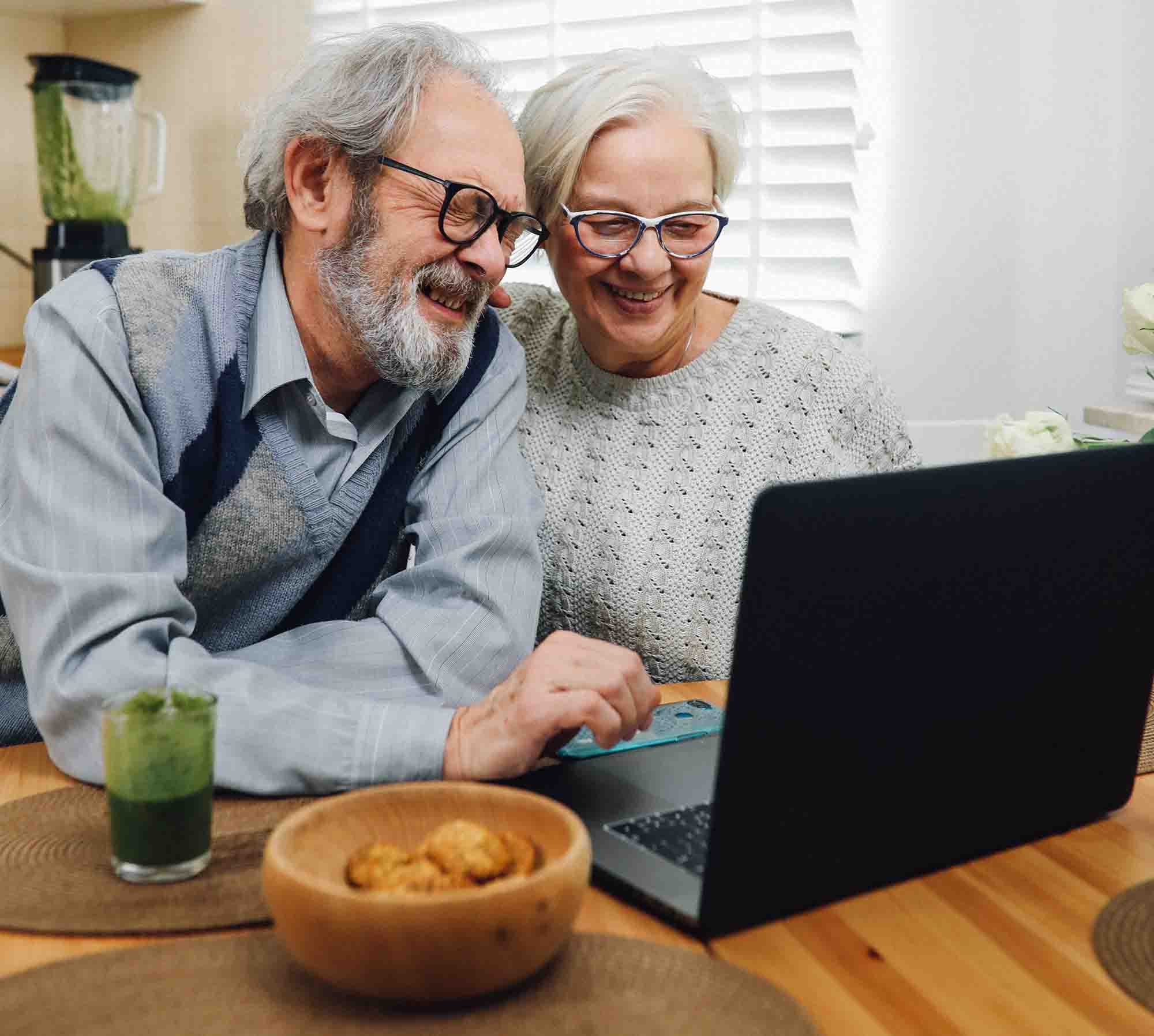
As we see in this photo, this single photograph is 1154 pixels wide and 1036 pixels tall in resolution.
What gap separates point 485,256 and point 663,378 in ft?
1.13

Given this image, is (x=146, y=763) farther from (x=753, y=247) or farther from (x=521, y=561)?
(x=753, y=247)

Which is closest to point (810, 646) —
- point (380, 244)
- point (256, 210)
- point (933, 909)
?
point (933, 909)

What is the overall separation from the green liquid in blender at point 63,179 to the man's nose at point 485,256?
1.54 metres

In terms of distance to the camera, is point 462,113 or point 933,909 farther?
point 462,113

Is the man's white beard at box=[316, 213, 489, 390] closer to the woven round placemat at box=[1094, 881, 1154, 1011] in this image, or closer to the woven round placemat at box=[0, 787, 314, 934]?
the woven round placemat at box=[0, 787, 314, 934]

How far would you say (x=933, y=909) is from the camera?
76 cm

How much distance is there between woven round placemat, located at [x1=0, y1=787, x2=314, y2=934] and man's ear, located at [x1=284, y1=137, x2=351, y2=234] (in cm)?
66

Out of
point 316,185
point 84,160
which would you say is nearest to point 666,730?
point 316,185

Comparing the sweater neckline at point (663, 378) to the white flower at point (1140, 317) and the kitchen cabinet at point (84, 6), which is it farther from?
the kitchen cabinet at point (84, 6)

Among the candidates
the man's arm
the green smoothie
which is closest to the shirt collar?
the man's arm

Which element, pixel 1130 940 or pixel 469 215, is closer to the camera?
pixel 1130 940

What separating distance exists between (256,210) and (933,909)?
103 cm

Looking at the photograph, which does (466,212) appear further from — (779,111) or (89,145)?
(89,145)

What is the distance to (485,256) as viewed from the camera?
4.25 feet
